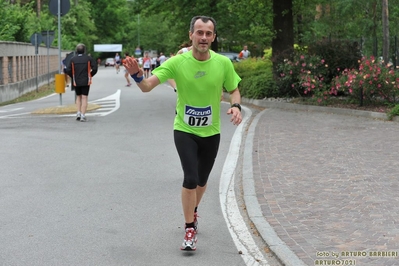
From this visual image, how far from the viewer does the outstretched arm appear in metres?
5.88

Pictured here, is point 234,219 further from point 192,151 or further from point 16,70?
point 16,70

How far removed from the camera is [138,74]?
601cm

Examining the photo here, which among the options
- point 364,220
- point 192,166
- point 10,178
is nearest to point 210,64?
point 192,166

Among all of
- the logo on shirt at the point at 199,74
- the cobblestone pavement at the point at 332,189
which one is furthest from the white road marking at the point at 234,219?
the logo on shirt at the point at 199,74

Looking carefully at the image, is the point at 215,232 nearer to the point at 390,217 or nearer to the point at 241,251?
the point at 241,251

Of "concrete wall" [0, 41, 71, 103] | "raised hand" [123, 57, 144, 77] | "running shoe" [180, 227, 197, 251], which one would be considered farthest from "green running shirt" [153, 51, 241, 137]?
"concrete wall" [0, 41, 71, 103]

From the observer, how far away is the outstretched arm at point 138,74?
5.88 metres

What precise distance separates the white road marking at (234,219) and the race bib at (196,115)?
1120mm

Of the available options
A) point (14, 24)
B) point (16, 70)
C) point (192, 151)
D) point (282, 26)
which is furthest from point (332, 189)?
point (14, 24)

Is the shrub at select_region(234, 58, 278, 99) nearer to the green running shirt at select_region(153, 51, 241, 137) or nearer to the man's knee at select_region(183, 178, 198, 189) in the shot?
the green running shirt at select_region(153, 51, 241, 137)

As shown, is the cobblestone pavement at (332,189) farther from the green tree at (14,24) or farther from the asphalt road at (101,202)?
the green tree at (14,24)

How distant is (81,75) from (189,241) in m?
11.1

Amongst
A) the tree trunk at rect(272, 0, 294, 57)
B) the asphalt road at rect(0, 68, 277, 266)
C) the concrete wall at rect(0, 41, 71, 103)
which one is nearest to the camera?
the asphalt road at rect(0, 68, 277, 266)

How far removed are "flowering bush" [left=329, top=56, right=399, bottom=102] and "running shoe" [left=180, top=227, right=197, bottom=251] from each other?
476 inches
